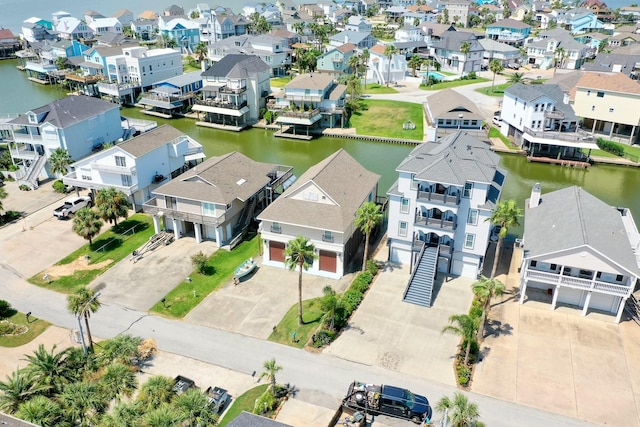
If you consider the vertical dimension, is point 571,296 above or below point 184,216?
below

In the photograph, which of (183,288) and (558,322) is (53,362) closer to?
(183,288)

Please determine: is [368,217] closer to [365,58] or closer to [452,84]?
[452,84]

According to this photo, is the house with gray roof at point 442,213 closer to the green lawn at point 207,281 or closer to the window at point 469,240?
the window at point 469,240

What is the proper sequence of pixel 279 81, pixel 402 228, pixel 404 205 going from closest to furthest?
1. pixel 404 205
2. pixel 402 228
3. pixel 279 81

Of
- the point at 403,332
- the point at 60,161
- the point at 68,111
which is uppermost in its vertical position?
the point at 68,111

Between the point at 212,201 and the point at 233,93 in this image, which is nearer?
the point at 212,201

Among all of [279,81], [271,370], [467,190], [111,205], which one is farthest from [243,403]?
[279,81]

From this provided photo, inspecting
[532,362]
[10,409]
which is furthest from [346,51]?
[10,409]
